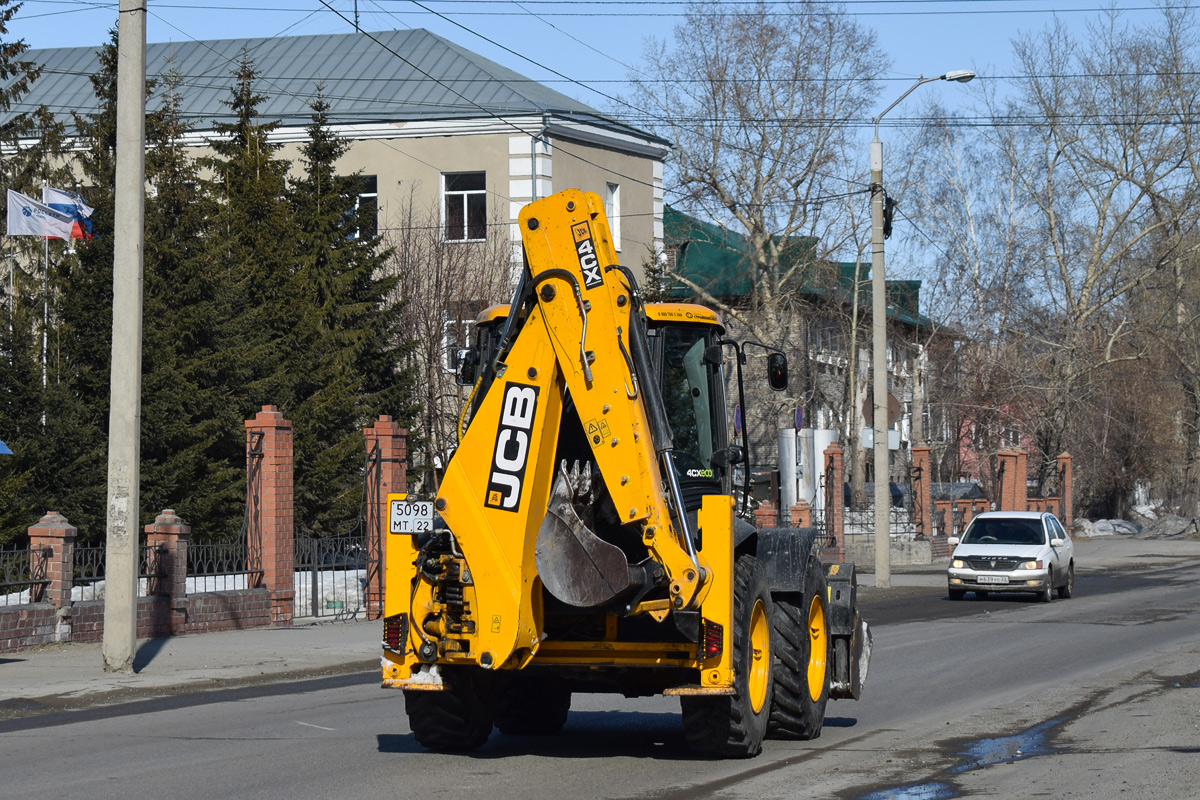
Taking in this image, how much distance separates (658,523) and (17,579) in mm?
11113

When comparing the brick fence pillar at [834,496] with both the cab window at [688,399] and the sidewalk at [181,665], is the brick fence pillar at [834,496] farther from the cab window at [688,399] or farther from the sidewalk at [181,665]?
the cab window at [688,399]

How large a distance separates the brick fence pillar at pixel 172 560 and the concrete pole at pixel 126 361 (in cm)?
376

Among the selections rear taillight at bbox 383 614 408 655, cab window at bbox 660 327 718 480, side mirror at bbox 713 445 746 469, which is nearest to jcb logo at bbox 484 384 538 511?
rear taillight at bbox 383 614 408 655

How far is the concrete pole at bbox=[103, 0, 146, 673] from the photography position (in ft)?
48.1

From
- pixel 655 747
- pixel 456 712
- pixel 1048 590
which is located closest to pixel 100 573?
pixel 456 712

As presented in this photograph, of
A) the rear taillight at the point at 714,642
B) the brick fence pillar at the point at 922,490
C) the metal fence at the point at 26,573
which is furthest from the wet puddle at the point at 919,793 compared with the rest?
the brick fence pillar at the point at 922,490

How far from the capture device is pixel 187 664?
→ 16.0 metres

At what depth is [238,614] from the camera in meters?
20.0

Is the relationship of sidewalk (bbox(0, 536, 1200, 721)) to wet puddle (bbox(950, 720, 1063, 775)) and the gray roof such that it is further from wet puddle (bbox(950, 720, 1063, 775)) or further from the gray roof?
the gray roof

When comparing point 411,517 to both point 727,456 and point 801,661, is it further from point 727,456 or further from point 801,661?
point 801,661

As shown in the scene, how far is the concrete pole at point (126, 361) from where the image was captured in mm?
14656

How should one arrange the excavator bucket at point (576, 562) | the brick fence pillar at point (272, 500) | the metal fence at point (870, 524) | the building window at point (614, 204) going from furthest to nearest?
the building window at point (614, 204) < the metal fence at point (870, 524) < the brick fence pillar at point (272, 500) < the excavator bucket at point (576, 562)

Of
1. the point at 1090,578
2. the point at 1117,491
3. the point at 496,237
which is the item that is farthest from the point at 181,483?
the point at 1117,491

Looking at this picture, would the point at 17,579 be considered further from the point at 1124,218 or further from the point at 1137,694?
the point at 1124,218
